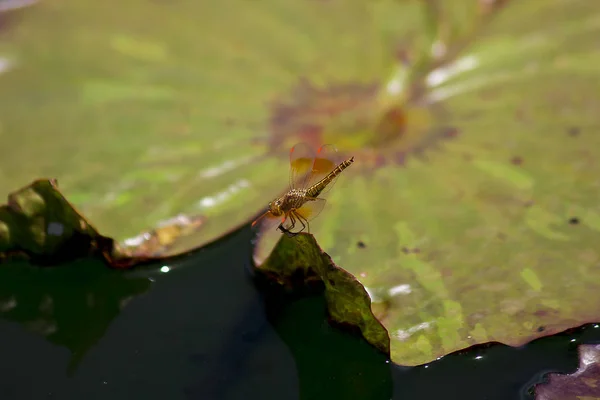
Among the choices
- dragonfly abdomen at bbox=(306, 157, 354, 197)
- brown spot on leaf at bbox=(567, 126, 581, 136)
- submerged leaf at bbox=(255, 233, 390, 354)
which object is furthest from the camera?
brown spot on leaf at bbox=(567, 126, 581, 136)

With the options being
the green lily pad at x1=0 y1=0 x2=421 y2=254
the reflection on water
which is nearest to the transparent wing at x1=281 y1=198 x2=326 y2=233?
the green lily pad at x1=0 y1=0 x2=421 y2=254

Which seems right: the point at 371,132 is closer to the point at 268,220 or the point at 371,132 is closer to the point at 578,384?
the point at 268,220

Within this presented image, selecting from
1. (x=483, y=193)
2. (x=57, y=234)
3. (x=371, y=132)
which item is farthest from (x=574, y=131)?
(x=57, y=234)

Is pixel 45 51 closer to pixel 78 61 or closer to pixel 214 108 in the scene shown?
pixel 78 61

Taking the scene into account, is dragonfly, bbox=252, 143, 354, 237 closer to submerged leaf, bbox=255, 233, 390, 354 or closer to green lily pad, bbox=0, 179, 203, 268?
submerged leaf, bbox=255, 233, 390, 354

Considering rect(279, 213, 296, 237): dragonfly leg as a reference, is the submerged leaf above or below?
below

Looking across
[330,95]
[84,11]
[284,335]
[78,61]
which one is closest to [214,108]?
[330,95]
